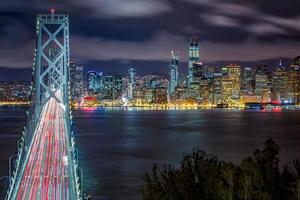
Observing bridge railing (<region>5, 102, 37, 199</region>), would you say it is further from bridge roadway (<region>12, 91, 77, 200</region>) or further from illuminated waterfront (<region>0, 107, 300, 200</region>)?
illuminated waterfront (<region>0, 107, 300, 200</region>)

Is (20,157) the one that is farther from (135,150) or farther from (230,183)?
(135,150)

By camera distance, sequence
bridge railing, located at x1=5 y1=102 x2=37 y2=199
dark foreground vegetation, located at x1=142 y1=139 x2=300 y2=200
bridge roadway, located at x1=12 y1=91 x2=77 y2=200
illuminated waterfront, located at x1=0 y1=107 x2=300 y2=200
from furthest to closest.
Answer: illuminated waterfront, located at x1=0 y1=107 x2=300 y2=200
bridge railing, located at x1=5 y1=102 x2=37 y2=199
bridge roadway, located at x1=12 y1=91 x2=77 y2=200
dark foreground vegetation, located at x1=142 y1=139 x2=300 y2=200

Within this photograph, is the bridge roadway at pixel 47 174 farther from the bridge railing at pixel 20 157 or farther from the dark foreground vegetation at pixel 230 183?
the dark foreground vegetation at pixel 230 183

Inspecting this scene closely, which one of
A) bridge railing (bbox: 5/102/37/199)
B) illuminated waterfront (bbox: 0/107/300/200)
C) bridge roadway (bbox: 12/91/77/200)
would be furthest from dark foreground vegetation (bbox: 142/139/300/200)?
illuminated waterfront (bbox: 0/107/300/200)

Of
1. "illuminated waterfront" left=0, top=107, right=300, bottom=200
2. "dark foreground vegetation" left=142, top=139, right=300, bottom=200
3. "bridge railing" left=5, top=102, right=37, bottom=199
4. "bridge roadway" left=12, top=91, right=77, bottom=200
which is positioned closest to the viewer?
"dark foreground vegetation" left=142, top=139, right=300, bottom=200

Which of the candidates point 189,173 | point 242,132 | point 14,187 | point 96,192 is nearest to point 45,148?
point 96,192

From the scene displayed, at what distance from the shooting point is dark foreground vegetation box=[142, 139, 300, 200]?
22.3 feet

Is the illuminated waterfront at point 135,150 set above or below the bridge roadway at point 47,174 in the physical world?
below

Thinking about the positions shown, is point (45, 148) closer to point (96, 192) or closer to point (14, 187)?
point (96, 192)

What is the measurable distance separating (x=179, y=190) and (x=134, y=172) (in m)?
11.3

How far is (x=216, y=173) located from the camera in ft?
23.6

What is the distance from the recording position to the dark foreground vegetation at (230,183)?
22.3 ft

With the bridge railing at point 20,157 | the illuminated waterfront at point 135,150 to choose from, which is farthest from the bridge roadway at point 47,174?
the illuminated waterfront at point 135,150

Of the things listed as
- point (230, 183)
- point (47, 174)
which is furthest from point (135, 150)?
point (230, 183)
